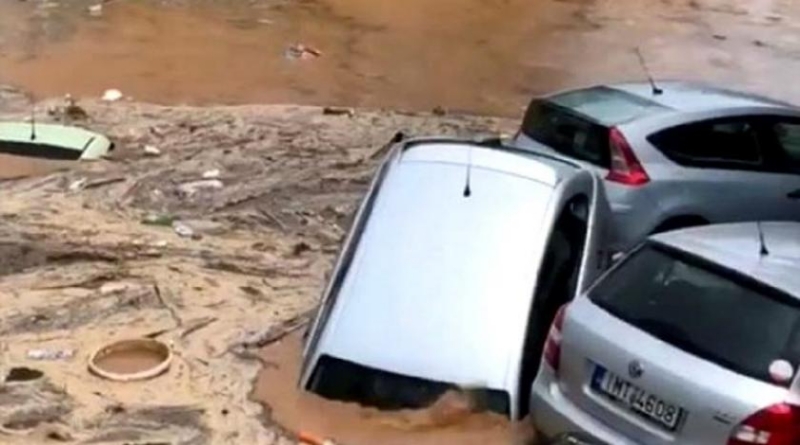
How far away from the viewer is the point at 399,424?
783 centimetres

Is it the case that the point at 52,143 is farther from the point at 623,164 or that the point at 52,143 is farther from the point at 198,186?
the point at 623,164

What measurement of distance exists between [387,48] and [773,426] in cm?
1399

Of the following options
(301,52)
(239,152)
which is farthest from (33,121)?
(301,52)

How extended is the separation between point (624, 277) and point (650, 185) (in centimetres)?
345

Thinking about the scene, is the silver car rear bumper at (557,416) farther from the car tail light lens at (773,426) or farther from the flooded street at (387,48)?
the flooded street at (387,48)

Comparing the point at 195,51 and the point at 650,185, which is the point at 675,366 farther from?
the point at 195,51

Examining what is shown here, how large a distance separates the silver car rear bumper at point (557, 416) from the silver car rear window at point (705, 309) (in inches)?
17.8

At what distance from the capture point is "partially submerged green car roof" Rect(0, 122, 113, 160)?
13008 mm

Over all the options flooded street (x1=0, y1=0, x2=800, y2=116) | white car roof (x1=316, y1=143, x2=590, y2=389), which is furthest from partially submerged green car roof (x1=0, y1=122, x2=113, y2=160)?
white car roof (x1=316, y1=143, x2=590, y2=389)

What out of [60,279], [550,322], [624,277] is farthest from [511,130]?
[624,277]

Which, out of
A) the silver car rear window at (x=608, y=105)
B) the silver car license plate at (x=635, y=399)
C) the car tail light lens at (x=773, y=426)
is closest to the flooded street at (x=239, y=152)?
the silver car license plate at (x=635, y=399)

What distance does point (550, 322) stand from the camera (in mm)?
8078

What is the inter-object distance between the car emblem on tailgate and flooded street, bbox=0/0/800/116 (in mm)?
10217

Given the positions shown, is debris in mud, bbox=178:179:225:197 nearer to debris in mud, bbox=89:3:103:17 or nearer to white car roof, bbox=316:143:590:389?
white car roof, bbox=316:143:590:389
